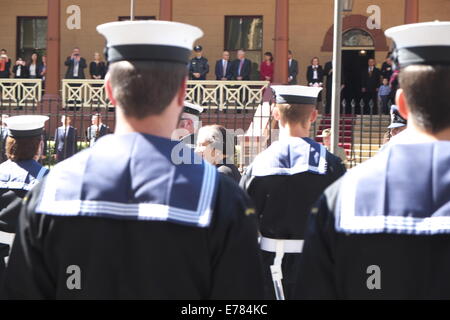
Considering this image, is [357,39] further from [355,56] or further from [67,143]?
[67,143]

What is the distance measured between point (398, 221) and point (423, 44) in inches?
24.3

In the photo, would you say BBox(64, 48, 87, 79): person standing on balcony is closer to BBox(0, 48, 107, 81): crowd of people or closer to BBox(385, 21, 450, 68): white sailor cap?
BBox(0, 48, 107, 81): crowd of people

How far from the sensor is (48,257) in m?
2.57

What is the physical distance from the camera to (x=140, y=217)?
97.5 inches

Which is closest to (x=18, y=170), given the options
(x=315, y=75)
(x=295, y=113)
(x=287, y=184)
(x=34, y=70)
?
(x=287, y=184)

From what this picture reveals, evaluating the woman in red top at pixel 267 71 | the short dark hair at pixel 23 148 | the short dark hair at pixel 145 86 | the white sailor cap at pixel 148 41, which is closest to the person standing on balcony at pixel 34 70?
the woman in red top at pixel 267 71

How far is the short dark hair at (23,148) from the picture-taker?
5.54 meters

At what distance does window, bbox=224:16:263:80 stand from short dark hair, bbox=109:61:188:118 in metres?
23.4

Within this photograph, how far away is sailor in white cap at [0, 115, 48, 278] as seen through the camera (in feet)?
18.0

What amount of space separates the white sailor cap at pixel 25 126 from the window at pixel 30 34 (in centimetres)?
2245

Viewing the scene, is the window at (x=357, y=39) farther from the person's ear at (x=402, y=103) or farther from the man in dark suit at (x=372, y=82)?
the person's ear at (x=402, y=103)

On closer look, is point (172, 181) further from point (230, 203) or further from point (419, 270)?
point (419, 270)

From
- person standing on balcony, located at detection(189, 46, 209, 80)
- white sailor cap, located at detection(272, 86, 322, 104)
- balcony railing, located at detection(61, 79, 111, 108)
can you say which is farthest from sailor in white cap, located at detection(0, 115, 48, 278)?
person standing on balcony, located at detection(189, 46, 209, 80)

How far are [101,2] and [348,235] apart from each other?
81.4ft
